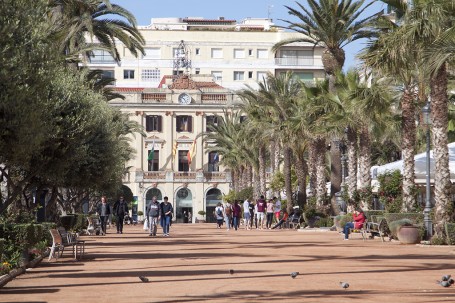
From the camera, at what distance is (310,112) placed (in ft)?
159

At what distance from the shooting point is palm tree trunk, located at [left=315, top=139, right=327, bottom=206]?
5291cm

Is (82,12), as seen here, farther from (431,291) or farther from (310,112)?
(431,291)

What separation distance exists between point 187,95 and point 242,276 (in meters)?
89.7

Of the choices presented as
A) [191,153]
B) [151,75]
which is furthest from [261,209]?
[151,75]

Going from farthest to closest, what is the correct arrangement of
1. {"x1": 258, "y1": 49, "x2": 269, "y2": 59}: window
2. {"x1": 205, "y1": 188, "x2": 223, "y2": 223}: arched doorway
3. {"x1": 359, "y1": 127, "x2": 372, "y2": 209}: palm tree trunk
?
1. {"x1": 258, "y1": 49, "x2": 269, "y2": 59}: window
2. {"x1": 205, "y1": 188, "x2": 223, "y2": 223}: arched doorway
3. {"x1": 359, "y1": 127, "x2": 372, "y2": 209}: palm tree trunk

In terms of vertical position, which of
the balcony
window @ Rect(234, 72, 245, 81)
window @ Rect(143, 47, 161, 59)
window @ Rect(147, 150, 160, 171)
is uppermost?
window @ Rect(143, 47, 161, 59)

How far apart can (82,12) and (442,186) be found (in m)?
15.3

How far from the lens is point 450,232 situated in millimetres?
30422

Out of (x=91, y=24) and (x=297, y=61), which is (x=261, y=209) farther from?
(x=297, y=61)

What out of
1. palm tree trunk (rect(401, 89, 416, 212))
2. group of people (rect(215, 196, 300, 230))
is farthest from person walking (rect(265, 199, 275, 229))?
palm tree trunk (rect(401, 89, 416, 212))

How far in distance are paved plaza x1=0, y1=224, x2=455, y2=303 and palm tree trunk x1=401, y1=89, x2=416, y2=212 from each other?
6.29m

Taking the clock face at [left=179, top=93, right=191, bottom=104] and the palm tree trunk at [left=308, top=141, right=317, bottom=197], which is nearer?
the palm tree trunk at [left=308, top=141, right=317, bottom=197]

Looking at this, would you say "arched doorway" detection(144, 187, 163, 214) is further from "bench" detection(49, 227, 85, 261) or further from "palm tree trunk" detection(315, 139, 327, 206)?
"bench" detection(49, 227, 85, 261)

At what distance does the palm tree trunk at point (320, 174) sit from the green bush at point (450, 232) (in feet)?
72.8
